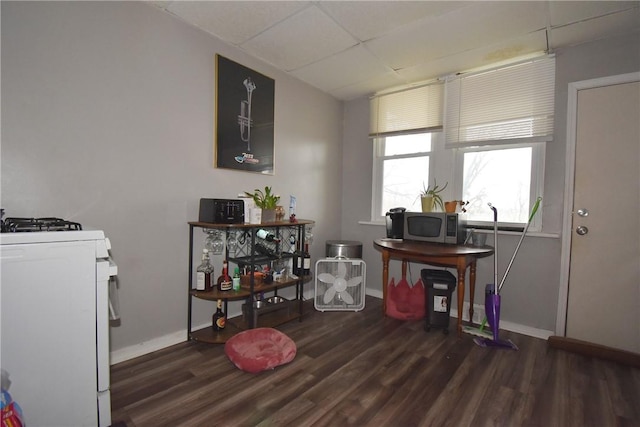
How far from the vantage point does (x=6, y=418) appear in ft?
2.96

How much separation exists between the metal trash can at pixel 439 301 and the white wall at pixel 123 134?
188 cm

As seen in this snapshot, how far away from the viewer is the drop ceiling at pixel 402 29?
192 cm

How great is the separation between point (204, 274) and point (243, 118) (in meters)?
1.38

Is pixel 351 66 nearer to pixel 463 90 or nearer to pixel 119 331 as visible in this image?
pixel 463 90

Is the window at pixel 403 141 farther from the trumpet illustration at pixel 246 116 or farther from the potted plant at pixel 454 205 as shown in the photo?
the trumpet illustration at pixel 246 116

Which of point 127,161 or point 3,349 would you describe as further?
→ point 127,161

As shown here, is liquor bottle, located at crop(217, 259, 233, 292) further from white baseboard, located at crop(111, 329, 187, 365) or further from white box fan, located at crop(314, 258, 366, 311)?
white box fan, located at crop(314, 258, 366, 311)

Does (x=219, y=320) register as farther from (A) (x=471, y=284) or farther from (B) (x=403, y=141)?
(B) (x=403, y=141)

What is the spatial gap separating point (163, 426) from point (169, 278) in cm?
103

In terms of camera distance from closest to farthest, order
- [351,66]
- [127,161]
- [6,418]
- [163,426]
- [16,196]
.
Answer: [6,418]
[163,426]
[16,196]
[127,161]
[351,66]

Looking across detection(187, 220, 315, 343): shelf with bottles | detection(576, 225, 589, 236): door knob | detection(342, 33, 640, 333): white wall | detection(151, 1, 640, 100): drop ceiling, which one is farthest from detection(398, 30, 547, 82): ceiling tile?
detection(187, 220, 315, 343): shelf with bottles

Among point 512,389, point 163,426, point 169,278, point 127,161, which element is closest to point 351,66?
point 127,161

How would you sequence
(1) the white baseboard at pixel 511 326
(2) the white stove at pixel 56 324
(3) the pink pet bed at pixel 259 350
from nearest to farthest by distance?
(2) the white stove at pixel 56 324 → (3) the pink pet bed at pixel 259 350 → (1) the white baseboard at pixel 511 326

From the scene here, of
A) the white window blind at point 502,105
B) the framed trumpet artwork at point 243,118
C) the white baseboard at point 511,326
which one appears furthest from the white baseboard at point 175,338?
the white window blind at point 502,105
